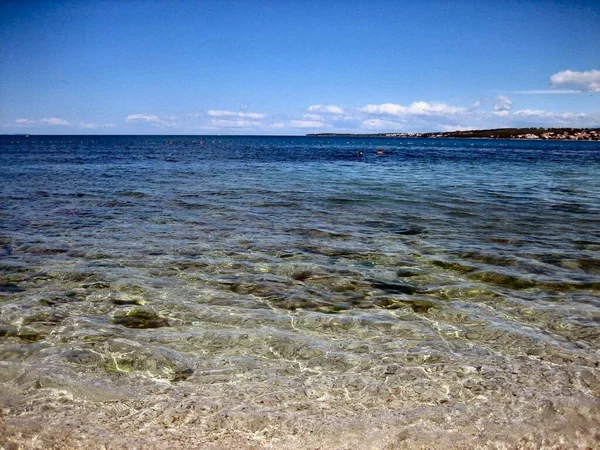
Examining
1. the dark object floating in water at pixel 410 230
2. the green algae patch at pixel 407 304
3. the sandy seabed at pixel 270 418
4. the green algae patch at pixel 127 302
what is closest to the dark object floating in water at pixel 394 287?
the green algae patch at pixel 407 304

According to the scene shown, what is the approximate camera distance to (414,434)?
439 centimetres

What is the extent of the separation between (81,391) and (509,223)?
14643 millimetres

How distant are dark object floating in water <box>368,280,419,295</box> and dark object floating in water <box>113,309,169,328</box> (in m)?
4.25

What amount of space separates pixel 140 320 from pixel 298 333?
8.78ft

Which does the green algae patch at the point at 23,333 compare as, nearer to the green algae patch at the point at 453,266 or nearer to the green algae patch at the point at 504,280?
the green algae patch at the point at 453,266

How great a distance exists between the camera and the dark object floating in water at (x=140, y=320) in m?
6.96

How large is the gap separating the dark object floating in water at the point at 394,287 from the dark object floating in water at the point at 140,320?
4.25 metres

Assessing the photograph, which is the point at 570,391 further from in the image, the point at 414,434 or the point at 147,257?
the point at 147,257

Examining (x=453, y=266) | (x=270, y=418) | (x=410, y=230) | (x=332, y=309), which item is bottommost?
(x=270, y=418)

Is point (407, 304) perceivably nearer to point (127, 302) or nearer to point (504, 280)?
point (504, 280)

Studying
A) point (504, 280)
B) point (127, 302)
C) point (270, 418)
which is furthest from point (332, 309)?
point (504, 280)

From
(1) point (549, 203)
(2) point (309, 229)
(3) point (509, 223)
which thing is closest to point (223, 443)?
(2) point (309, 229)

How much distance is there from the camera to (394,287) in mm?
8812

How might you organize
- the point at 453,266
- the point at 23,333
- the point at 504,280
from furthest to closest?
the point at 453,266 < the point at 504,280 < the point at 23,333
